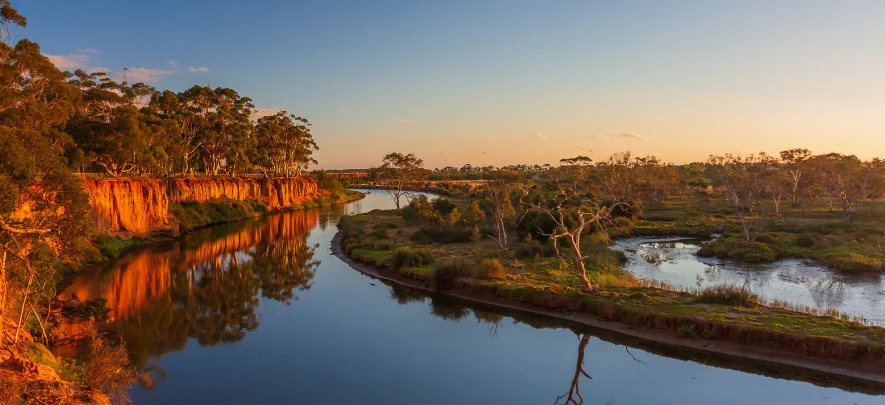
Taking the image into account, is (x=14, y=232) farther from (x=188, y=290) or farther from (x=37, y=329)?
(x=188, y=290)

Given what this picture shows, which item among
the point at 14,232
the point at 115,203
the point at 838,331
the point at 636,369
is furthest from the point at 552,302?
the point at 115,203

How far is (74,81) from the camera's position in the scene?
5466 centimetres

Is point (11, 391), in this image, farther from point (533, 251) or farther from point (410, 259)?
point (533, 251)

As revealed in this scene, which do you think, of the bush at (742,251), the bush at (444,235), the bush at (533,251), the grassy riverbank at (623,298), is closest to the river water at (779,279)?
the bush at (742,251)

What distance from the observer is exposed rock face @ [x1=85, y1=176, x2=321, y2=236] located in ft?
133

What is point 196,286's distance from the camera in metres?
30.9

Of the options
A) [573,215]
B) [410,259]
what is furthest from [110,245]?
[573,215]

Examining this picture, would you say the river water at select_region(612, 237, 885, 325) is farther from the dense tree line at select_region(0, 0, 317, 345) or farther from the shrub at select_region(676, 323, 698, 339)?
the dense tree line at select_region(0, 0, 317, 345)

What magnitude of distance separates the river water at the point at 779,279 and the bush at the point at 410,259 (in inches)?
536

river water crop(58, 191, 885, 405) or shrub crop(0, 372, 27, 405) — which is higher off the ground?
shrub crop(0, 372, 27, 405)

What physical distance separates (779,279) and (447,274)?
19.7 meters

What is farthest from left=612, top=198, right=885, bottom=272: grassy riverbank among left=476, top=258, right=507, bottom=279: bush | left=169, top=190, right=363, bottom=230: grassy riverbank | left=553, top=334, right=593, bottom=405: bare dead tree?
left=169, top=190, right=363, bottom=230: grassy riverbank

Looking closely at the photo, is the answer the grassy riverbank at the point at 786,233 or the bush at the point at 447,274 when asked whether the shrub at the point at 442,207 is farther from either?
the bush at the point at 447,274

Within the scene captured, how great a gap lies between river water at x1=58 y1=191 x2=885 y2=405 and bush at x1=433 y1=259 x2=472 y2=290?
1.17 metres
